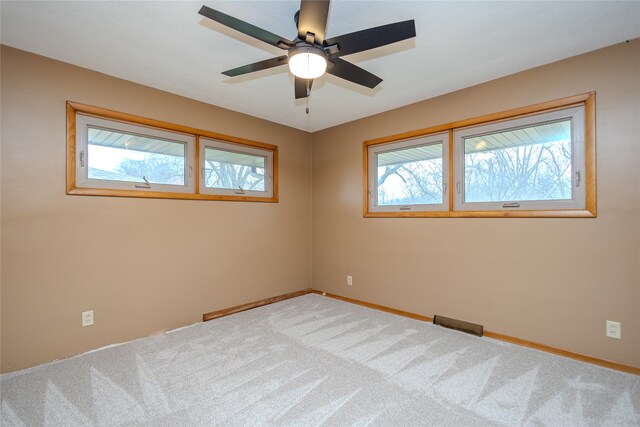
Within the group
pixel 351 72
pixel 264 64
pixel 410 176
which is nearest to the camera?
pixel 264 64

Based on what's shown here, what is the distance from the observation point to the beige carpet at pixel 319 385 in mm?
1695

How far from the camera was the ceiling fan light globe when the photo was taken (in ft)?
5.45

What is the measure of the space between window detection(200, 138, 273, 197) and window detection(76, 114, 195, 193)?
0.19 metres

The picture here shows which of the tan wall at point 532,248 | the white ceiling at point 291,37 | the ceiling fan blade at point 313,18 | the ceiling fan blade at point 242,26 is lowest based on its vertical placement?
the tan wall at point 532,248

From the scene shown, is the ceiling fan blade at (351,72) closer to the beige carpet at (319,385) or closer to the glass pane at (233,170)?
the glass pane at (233,170)

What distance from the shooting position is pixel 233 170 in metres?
3.61

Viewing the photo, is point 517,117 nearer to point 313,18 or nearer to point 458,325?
point 458,325

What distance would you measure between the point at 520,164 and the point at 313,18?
2.25 meters

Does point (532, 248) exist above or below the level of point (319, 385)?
above

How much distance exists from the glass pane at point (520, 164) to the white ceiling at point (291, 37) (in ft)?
1.84

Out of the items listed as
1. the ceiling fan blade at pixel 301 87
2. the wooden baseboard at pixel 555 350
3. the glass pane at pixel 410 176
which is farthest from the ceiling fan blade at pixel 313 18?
the wooden baseboard at pixel 555 350

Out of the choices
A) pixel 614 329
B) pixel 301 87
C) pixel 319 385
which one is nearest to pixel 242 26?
pixel 301 87

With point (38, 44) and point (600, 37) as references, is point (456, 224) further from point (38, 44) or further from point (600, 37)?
point (38, 44)

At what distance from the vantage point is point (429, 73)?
265cm
